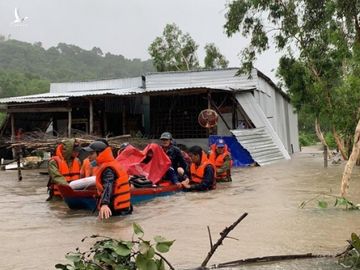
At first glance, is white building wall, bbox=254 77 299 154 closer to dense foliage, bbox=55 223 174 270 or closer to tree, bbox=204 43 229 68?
tree, bbox=204 43 229 68

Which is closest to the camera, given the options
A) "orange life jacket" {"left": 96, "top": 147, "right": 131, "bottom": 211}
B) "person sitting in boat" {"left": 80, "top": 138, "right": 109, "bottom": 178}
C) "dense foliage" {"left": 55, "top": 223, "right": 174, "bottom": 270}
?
"dense foliage" {"left": 55, "top": 223, "right": 174, "bottom": 270}

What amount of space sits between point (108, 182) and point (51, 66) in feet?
167

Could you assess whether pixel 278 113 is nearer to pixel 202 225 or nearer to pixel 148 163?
pixel 148 163

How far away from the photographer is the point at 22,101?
19766mm

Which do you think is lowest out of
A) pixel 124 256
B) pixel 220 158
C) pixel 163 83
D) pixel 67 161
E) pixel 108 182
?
pixel 124 256

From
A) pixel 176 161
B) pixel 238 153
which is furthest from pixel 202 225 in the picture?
pixel 238 153

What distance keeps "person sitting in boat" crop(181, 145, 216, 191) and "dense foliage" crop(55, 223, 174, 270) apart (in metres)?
6.60

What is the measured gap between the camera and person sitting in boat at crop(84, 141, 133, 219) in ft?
24.2

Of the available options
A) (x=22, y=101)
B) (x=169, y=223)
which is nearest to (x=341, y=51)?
(x=169, y=223)

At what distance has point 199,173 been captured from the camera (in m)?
11.2

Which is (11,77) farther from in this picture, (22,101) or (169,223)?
(169,223)

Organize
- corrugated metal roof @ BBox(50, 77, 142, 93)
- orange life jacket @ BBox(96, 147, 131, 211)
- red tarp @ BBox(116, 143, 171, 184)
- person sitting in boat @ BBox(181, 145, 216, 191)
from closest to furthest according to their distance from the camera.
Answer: orange life jacket @ BBox(96, 147, 131, 211) → red tarp @ BBox(116, 143, 171, 184) → person sitting in boat @ BBox(181, 145, 216, 191) → corrugated metal roof @ BBox(50, 77, 142, 93)

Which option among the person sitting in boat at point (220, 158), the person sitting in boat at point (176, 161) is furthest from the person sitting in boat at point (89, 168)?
the person sitting in boat at point (220, 158)

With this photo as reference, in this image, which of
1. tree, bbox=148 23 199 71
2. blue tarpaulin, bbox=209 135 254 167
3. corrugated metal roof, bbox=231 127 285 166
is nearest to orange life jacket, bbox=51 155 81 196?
corrugated metal roof, bbox=231 127 285 166
